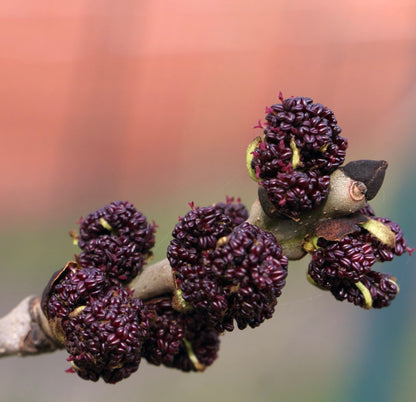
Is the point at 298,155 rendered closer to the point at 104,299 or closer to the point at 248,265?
the point at 248,265

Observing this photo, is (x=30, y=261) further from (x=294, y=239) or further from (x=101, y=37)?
(x=294, y=239)

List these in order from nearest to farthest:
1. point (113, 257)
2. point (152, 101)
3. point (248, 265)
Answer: point (248, 265) < point (113, 257) < point (152, 101)

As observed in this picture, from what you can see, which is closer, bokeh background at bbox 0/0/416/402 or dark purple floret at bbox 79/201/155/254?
dark purple floret at bbox 79/201/155/254

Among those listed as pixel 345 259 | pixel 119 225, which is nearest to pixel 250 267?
pixel 345 259

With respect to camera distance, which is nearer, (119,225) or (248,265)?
(248,265)

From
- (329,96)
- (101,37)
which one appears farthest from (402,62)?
(101,37)

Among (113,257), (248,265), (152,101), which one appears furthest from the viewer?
(152,101)

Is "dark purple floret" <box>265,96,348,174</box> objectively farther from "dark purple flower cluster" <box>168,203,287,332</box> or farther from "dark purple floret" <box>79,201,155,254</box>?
"dark purple floret" <box>79,201,155,254</box>

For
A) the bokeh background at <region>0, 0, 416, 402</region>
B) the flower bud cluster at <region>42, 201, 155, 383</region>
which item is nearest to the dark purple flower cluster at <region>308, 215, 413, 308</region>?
the flower bud cluster at <region>42, 201, 155, 383</region>

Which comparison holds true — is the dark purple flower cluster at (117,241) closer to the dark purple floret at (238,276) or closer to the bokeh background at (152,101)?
the dark purple floret at (238,276)
